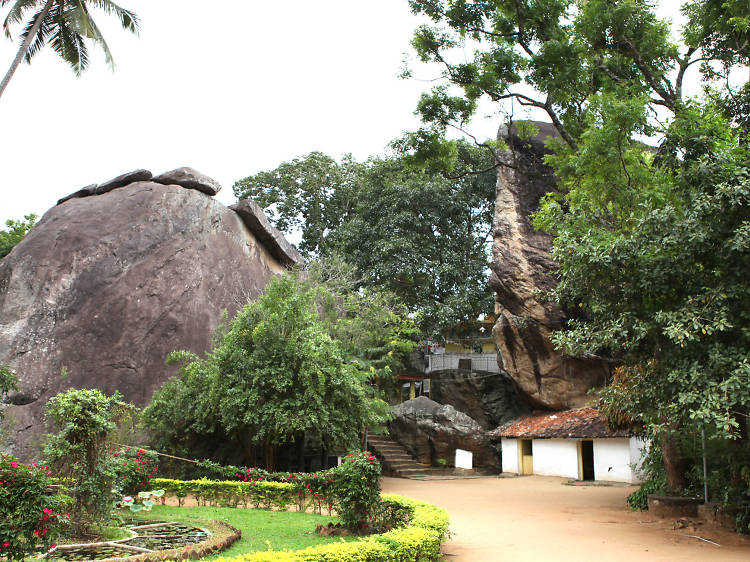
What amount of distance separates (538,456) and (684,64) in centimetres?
1350

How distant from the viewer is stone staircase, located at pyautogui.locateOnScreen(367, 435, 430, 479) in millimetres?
20575

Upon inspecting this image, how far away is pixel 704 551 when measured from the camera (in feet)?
25.3

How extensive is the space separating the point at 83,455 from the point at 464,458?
16938mm

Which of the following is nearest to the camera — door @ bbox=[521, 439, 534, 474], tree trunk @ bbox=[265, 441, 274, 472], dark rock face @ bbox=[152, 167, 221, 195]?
tree trunk @ bbox=[265, 441, 274, 472]

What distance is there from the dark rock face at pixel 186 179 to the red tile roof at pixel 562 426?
15076 mm

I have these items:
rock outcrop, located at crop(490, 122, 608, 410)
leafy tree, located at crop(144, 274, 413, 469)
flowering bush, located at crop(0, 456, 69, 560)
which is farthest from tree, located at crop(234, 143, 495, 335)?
flowering bush, located at crop(0, 456, 69, 560)

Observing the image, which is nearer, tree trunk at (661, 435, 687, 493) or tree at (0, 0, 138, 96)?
tree trunk at (661, 435, 687, 493)

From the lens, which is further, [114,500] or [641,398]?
[641,398]

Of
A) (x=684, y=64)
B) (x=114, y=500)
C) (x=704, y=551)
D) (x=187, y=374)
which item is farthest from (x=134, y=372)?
(x=684, y=64)

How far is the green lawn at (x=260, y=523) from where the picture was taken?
749 centimetres

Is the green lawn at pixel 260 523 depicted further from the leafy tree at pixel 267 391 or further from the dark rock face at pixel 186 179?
the dark rock face at pixel 186 179

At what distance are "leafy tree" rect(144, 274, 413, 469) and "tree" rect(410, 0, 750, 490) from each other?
18.2ft

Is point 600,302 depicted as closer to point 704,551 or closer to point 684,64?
point 704,551

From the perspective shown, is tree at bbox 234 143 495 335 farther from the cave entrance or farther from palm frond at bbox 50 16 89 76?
palm frond at bbox 50 16 89 76
